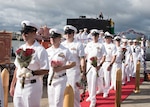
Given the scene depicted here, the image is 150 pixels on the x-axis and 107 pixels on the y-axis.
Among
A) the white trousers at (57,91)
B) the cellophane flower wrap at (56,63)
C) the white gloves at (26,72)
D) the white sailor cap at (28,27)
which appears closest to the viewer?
the white gloves at (26,72)

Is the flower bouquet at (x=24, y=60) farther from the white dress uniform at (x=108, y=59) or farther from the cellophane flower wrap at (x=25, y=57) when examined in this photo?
the white dress uniform at (x=108, y=59)

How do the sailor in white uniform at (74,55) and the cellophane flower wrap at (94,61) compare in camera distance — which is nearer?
the sailor in white uniform at (74,55)

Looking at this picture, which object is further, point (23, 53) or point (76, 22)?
point (76, 22)

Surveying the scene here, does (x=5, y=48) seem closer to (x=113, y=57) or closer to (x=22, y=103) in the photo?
(x=113, y=57)

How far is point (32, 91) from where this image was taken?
171 inches

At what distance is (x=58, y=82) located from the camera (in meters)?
5.18

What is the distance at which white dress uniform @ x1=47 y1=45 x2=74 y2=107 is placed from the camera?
509 cm

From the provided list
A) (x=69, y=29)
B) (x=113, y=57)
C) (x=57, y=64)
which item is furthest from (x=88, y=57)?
(x=57, y=64)

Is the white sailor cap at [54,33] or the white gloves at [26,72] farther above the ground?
the white sailor cap at [54,33]

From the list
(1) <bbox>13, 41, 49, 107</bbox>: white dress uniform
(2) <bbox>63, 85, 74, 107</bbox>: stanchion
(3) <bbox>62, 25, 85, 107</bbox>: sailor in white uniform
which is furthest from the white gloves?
(3) <bbox>62, 25, 85, 107</bbox>: sailor in white uniform

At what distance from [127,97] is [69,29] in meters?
4.25

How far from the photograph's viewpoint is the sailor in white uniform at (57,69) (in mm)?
5111

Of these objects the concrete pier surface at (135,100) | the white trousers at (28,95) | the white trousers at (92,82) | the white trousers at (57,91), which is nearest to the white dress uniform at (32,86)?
the white trousers at (28,95)

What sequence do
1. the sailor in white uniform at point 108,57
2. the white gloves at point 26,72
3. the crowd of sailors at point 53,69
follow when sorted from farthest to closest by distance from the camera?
the sailor in white uniform at point 108,57, the crowd of sailors at point 53,69, the white gloves at point 26,72
